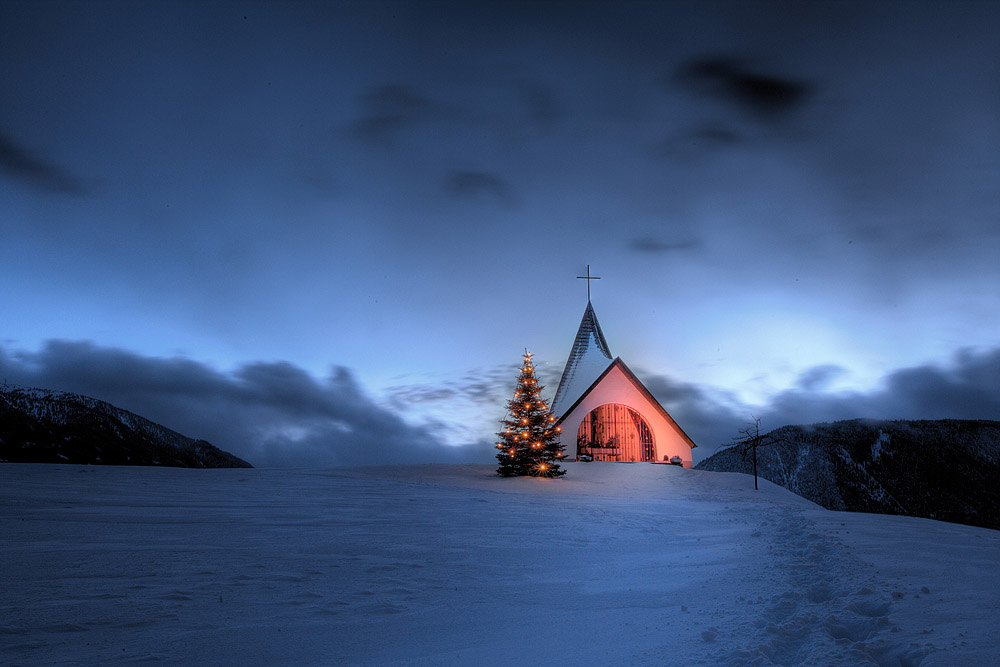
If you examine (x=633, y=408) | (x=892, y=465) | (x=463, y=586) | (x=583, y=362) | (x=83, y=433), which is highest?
(x=583, y=362)

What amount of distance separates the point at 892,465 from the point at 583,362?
63.5 feet

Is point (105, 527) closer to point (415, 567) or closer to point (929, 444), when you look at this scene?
point (415, 567)

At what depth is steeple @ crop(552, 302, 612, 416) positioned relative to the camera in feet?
75.5

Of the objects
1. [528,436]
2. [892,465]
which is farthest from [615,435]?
[892,465]

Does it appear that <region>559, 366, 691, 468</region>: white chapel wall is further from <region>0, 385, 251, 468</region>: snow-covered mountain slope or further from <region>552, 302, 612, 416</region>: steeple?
<region>0, 385, 251, 468</region>: snow-covered mountain slope

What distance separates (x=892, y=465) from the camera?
29281 millimetres

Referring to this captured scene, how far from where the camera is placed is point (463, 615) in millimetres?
3662

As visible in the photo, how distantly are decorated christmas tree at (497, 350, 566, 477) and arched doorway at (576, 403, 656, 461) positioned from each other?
6.83 meters

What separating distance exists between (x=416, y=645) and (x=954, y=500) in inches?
1266

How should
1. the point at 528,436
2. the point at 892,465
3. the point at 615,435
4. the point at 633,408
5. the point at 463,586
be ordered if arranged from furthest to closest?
the point at 892,465 < the point at 615,435 < the point at 633,408 < the point at 528,436 < the point at 463,586

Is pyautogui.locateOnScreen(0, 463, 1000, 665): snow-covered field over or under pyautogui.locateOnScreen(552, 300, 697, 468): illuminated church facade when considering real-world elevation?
under

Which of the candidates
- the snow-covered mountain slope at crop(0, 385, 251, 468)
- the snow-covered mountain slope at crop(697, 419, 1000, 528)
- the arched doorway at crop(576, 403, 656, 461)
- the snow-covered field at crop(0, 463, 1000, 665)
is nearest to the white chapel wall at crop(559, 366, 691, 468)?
the arched doorway at crop(576, 403, 656, 461)

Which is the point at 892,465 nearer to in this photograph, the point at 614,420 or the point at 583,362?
the point at 614,420

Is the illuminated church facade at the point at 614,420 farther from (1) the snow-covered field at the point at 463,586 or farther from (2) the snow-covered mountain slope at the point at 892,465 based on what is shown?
(1) the snow-covered field at the point at 463,586
